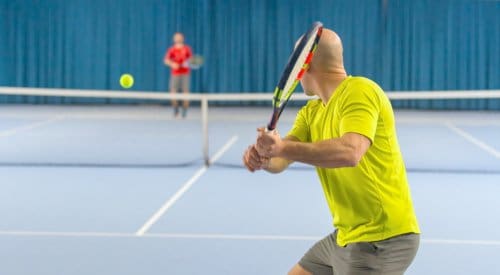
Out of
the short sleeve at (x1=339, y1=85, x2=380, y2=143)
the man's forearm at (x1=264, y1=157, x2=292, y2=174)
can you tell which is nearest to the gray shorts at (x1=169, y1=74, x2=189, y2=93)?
the man's forearm at (x1=264, y1=157, x2=292, y2=174)

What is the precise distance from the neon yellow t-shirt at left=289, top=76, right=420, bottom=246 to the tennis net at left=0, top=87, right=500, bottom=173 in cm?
633

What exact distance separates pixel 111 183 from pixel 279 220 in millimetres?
2443

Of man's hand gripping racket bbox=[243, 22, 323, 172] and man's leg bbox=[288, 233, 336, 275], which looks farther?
man's leg bbox=[288, 233, 336, 275]

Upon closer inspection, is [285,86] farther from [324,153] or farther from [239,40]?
[239,40]

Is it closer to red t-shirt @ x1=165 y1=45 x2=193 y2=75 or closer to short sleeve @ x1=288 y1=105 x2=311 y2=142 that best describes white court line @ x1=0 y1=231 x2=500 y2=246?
short sleeve @ x1=288 y1=105 x2=311 y2=142

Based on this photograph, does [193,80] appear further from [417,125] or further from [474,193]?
[474,193]

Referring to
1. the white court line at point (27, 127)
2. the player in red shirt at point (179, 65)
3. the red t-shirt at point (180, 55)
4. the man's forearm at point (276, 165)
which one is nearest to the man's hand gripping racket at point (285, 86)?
the man's forearm at point (276, 165)

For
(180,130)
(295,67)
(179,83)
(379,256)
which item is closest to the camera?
(295,67)

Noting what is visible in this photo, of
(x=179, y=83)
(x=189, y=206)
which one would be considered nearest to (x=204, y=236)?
(x=189, y=206)

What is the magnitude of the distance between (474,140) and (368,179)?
404 inches

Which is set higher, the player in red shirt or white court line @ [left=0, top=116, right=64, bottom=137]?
the player in red shirt

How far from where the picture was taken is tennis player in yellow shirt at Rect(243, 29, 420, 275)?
9.40 feet

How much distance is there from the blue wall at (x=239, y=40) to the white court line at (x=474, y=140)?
3595mm

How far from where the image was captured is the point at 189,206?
7605 millimetres
